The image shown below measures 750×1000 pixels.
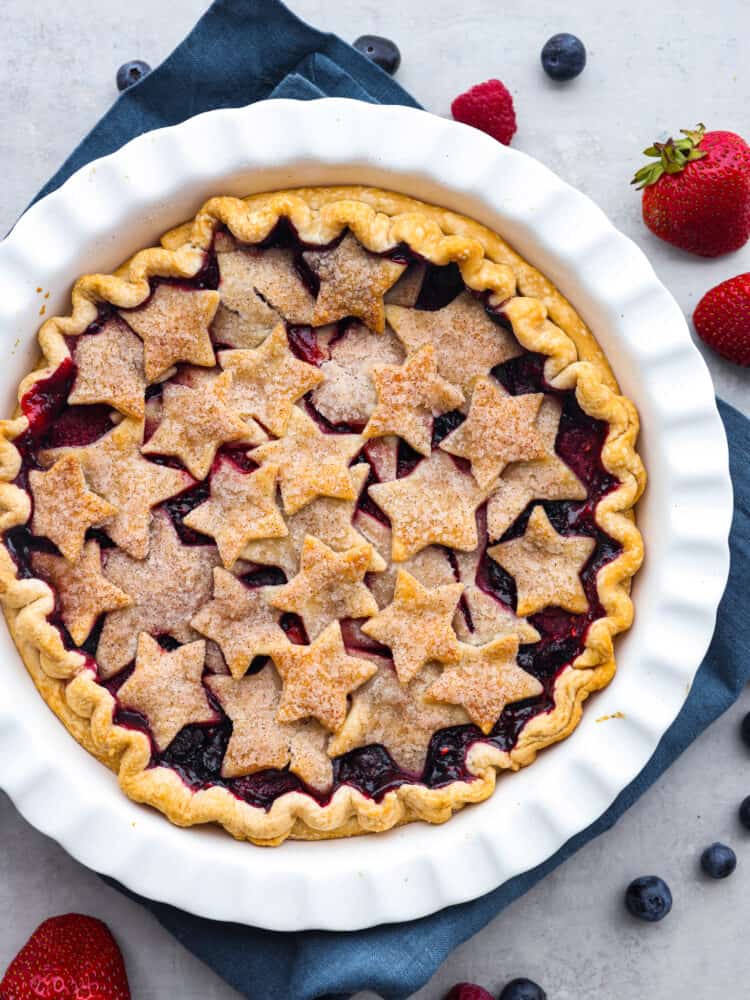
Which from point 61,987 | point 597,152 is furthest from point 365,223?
point 61,987

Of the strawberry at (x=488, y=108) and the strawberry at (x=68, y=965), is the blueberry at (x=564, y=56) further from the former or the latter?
the strawberry at (x=68, y=965)

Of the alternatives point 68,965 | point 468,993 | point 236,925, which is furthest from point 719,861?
point 68,965

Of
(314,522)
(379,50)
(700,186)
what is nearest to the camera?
(314,522)

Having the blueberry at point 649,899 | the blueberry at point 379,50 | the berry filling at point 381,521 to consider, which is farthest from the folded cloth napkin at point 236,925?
the berry filling at point 381,521

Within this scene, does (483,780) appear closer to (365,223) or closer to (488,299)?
(488,299)

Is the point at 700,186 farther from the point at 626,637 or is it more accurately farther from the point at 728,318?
the point at 626,637

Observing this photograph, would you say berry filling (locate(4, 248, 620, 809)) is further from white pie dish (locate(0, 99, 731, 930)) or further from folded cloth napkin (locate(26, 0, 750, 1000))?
folded cloth napkin (locate(26, 0, 750, 1000))

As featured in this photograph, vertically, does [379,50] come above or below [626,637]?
above
